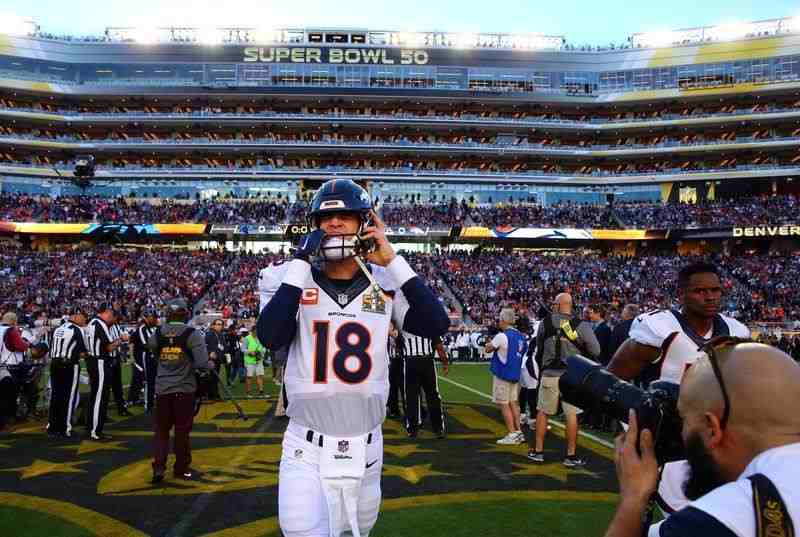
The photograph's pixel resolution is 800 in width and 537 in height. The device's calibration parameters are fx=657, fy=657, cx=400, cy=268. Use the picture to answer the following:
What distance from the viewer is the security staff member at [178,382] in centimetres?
718

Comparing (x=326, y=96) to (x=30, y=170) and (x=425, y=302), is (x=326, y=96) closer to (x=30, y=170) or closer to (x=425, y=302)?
(x=30, y=170)

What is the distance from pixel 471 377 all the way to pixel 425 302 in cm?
1628

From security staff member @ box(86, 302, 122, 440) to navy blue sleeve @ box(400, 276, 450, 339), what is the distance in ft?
24.7

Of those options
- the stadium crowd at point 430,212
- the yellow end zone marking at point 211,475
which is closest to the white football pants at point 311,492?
the yellow end zone marking at point 211,475

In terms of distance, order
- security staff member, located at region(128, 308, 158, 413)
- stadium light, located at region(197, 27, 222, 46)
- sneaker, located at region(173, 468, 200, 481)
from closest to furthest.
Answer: sneaker, located at region(173, 468, 200, 481), security staff member, located at region(128, 308, 158, 413), stadium light, located at region(197, 27, 222, 46)

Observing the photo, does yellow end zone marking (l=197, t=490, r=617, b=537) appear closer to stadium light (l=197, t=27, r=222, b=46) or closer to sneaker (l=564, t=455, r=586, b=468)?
sneaker (l=564, t=455, r=586, b=468)

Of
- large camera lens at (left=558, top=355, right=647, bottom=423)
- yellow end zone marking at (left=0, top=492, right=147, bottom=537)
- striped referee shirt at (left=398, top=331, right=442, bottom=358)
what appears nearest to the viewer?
large camera lens at (left=558, top=355, right=647, bottom=423)

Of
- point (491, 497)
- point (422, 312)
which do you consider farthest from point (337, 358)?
point (491, 497)

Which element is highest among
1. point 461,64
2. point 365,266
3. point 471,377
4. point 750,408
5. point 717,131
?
point 461,64

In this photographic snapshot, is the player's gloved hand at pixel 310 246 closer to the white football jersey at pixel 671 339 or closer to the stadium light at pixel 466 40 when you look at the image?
the white football jersey at pixel 671 339

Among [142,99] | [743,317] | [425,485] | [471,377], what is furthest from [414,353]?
[142,99]

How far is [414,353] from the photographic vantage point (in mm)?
9867

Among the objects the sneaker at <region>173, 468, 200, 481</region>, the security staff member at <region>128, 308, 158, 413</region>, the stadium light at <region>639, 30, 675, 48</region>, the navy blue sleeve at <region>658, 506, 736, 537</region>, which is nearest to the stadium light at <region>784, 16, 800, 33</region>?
the stadium light at <region>639, 30, 675, 48</region>

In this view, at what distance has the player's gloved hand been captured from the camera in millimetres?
3160
